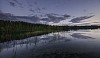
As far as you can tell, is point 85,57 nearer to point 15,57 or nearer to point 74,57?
point 74,57

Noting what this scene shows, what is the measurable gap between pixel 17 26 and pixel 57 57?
164345 mm

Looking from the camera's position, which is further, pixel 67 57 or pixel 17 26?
pixel 17 26

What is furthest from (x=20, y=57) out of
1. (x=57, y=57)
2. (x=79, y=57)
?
(x=79, y=57)

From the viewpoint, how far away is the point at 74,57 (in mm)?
18453

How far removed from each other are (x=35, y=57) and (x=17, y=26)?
536 ft

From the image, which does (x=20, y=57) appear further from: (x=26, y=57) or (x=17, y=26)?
(x=17, y=26)

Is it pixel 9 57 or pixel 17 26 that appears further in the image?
pixel 17 26

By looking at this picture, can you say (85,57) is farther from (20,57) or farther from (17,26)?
(17,26)

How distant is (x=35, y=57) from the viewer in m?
18.6

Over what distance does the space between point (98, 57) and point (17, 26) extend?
546 ft

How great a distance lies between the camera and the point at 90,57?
18203mm

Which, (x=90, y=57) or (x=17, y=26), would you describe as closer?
(x=90, y=57)

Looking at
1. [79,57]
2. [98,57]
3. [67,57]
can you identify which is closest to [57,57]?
[67,57]

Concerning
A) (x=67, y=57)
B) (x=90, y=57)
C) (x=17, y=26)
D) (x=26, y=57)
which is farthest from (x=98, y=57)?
(x=17, y=26)
